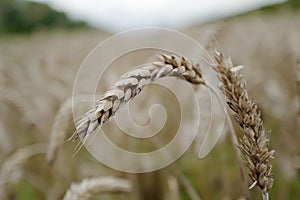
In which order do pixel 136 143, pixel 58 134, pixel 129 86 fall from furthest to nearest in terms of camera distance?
pixel 136 143 < pixel 58 134 < pixel 129 86

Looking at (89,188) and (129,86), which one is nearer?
(129,86)

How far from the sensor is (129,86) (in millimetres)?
398

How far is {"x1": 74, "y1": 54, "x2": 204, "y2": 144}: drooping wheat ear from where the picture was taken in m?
0.37

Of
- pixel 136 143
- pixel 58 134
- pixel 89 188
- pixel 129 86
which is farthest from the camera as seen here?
pixel 136 143

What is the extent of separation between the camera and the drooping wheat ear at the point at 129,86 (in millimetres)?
367

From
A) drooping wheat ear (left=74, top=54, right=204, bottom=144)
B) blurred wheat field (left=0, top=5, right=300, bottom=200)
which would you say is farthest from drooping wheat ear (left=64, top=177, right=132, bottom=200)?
drooping wheat ear (left=74, top=54, right=204, bottom=144)

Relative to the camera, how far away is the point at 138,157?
1.68m

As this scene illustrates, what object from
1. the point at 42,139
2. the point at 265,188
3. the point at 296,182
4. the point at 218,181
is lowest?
the point at 265,188

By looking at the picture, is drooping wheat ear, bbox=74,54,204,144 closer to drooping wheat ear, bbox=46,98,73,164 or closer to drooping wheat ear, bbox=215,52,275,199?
drooping wheat ear, bbox=215,52,275,199

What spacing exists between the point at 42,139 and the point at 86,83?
618 millimetres

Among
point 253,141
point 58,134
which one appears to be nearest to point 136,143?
point 58,134

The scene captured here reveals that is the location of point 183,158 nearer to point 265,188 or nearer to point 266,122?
point 266,122

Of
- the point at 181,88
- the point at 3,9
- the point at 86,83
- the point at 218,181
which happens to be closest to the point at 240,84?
the point at 218,181

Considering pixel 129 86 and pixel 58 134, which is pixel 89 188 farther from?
pixel 129 86
